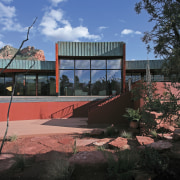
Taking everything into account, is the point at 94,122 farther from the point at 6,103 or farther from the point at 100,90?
the point at 6,103

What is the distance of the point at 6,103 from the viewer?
12164 mm

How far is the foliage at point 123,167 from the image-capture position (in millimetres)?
2550

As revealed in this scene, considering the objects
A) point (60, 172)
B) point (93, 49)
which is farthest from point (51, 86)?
point (60, 172)

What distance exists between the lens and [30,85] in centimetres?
1669

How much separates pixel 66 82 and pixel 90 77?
2.30 metres

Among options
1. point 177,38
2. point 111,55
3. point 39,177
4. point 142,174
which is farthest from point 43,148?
point 111,55

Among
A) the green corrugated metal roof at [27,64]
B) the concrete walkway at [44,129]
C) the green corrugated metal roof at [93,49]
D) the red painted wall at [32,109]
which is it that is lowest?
the concrete walkway at [44,129]

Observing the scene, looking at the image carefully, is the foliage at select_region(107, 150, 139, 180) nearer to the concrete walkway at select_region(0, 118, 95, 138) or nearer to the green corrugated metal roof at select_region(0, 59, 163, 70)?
the concrete walkway at select_region(0, 118, 95, 138)

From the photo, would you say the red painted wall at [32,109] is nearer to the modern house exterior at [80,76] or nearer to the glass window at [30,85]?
the modern house exterior at [80,76]

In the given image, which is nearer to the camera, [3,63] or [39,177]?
[39,177]

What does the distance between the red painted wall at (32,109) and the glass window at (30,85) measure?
384 centimetres

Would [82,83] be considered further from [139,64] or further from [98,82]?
[139,64]

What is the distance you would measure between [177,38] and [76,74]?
41.6 feet

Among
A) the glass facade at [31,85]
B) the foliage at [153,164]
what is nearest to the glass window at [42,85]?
the glass facade at [31,85]
